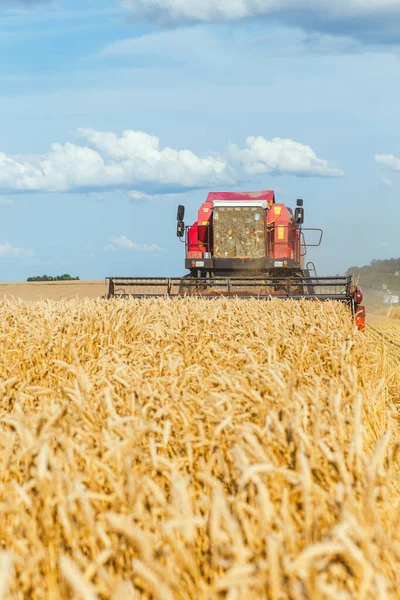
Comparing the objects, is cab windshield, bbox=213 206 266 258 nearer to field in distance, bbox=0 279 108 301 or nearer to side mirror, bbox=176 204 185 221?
side mirror, bbox=176 204 185 221

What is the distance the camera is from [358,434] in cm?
288

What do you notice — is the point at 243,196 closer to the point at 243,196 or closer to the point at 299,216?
the point at 243,196

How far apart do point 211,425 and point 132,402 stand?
376 millimetres

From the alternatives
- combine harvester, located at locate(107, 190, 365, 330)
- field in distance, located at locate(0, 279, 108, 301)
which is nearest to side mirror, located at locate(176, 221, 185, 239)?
combine harvester, located at locate(107, 190, 365, 330)

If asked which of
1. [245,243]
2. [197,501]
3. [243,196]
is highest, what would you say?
[243,196]

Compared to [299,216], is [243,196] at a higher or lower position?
higher

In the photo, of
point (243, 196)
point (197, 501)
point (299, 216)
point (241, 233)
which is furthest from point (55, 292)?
point (197, 501)

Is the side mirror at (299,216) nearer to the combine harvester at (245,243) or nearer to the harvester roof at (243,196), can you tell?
the combine harvester at (245,243)

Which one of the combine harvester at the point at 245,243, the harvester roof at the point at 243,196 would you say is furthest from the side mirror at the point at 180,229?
the harvester roof at the point at 243,196

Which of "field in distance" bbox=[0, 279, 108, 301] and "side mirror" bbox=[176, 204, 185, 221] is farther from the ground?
"side mirror" bbox=[176, 204, 185, 221]

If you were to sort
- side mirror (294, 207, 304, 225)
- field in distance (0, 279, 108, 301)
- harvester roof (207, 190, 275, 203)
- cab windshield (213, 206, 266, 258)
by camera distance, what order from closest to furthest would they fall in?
side mirror (294, 207, 304, 225)
cab windshield (213, 206, 266, 258)
harvester roof (207, 190, 275, 203)
field in distance (0, 279, 108, 301)

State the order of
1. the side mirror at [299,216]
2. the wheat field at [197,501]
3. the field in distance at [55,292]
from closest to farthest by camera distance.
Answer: the wheat field at [197,501] → the side mirror at [299,216] → the field in distance at [55,292]

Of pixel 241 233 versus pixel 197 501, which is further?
pixel 241 233

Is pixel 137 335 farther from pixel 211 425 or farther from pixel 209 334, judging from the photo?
pixel 211 425
